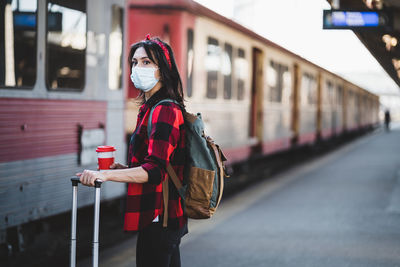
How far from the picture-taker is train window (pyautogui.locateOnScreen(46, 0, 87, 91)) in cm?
600

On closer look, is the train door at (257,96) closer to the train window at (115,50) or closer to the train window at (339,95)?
the train window at (115,50)

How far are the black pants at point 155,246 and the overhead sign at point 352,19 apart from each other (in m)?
6.89

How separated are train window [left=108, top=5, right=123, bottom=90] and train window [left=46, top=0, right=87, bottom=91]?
633 mm

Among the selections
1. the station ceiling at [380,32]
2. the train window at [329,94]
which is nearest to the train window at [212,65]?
the station ceiling at [380,32]

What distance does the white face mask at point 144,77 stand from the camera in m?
3.11

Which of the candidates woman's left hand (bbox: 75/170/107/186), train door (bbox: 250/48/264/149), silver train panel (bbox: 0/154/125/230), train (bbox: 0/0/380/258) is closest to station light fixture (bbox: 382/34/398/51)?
train door (bbox: 250/48/264/149)

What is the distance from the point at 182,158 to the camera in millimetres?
3098

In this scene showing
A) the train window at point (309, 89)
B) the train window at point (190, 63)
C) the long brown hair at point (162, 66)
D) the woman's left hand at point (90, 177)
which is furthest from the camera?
the train window at point (309, 89)

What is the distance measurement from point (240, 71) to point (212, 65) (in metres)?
1.79

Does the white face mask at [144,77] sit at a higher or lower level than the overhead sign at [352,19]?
lower

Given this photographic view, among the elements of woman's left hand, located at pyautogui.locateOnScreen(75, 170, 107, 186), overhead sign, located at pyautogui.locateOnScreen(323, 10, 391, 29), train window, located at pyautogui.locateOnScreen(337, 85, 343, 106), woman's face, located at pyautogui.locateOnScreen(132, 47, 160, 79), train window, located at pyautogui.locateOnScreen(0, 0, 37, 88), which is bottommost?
woman's left hand, located at pyautogui.locateOnScreen(75, 170, 107, 186)

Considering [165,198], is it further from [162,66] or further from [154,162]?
[162,66]

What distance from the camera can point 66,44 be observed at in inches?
247

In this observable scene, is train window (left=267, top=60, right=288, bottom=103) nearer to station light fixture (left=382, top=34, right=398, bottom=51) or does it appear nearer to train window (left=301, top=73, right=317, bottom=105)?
station light fixture (left=382, top=34, right=398, bottom=51)
